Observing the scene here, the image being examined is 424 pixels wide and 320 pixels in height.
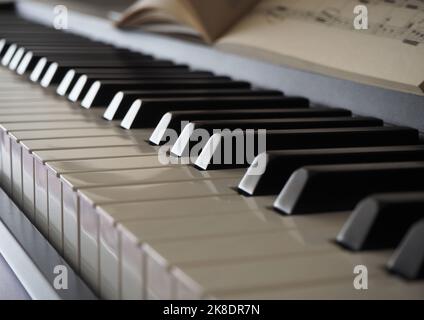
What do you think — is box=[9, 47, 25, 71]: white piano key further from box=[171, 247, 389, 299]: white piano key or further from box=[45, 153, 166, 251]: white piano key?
box=[171, 247, 389, 299]: white piano key

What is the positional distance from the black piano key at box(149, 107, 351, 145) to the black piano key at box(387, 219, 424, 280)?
1.59 feet

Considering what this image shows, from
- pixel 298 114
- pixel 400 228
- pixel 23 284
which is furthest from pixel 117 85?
pixel 400 228

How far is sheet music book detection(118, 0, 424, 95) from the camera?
3.28ft

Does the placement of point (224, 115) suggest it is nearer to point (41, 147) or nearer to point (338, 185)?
point (41, 147)

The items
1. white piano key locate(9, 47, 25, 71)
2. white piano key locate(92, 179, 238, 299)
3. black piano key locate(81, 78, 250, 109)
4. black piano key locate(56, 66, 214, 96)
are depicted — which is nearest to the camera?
white piano key locate(92, 179, 238, 299)

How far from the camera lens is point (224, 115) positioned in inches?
41.6

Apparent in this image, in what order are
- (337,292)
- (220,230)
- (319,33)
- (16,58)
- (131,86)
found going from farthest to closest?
(16,58) → (131,86) → (319,33) → (220,230) → (337,292)

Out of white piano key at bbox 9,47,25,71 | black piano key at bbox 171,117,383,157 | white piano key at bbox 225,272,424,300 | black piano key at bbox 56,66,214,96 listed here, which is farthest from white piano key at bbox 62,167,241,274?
white piano key at bbox 9,47,25,71

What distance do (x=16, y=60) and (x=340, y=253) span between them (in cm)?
133

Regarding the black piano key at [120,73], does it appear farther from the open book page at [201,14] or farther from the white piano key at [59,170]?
the white piano key at [59,170]

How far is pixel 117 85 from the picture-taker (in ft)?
4.27

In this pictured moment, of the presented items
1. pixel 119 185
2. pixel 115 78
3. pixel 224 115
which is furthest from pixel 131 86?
pixel 119 185

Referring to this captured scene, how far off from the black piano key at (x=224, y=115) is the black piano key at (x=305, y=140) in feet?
0.42

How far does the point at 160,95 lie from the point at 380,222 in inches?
26.4
